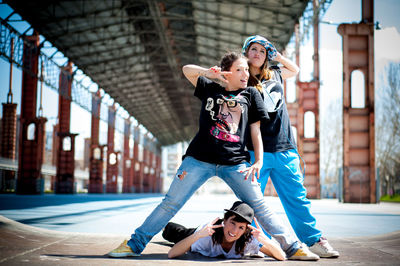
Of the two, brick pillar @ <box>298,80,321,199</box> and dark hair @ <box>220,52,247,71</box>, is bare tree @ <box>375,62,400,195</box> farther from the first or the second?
dark hair @ <box>220,52,247,71</box>

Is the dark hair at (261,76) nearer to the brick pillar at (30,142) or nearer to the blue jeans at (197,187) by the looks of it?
the blue jeans at (197,187)

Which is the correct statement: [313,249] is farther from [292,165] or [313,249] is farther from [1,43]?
[1,43]

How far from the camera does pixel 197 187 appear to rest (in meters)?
3.11

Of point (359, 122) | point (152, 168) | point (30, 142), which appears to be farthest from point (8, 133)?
point (152, 168)

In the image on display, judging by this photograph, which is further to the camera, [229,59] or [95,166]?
[95,166]

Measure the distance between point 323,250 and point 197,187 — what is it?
116 centimetres

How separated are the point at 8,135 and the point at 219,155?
2833 centimetres

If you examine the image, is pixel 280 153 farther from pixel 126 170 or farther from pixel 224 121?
pixel 126 170

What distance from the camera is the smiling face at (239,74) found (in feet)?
10.3

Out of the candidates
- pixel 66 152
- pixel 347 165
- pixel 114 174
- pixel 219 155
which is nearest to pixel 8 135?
pixel 66 152

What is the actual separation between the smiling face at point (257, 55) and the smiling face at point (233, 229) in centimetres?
133

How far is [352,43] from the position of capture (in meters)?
15.7

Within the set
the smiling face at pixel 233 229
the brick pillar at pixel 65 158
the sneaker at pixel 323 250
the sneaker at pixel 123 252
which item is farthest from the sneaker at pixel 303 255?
the brick pillar at pixel 65 158

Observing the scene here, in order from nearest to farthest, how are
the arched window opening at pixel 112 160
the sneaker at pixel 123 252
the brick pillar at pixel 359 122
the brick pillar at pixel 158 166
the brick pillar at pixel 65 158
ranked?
the sneaker at pixel 123 252 → the brick pillar at pixel 359 122 → the brick pillar at pixel 65 158 → the arched window opening at pixel 112 160 → the brick pillar at pixel 158 166
